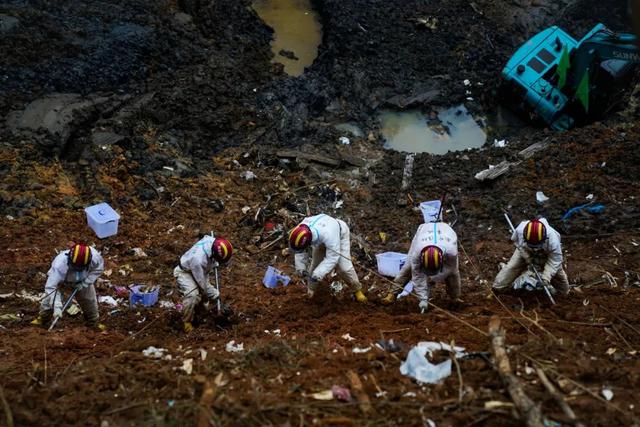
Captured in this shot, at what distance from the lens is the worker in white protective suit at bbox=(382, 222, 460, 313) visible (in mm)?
6906

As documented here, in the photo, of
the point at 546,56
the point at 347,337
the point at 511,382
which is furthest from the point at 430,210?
the point at 511,382

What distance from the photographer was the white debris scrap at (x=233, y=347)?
6251mm

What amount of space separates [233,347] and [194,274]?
123cm

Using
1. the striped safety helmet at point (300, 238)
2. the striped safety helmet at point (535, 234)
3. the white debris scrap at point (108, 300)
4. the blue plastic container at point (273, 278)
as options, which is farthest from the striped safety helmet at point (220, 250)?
the striped safety helmet at point (535, 234)

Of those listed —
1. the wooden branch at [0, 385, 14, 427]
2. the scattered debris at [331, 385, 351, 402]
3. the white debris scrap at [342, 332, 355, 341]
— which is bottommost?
the white debris scrap at [342, 332, 355, 341]

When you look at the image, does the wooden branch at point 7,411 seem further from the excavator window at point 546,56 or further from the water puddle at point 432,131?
the excavator window at point 546,56

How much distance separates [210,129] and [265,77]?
2.19 metres

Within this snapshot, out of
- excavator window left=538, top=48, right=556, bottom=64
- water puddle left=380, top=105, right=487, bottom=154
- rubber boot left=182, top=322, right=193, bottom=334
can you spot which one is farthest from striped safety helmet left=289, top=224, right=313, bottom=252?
excavator window left=538, top=48, right=556, bottom=64

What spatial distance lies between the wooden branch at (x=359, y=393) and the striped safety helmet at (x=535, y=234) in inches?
115

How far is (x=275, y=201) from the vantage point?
10.6m

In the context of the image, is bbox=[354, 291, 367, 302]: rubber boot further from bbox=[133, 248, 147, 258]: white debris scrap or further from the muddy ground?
bbox=[133, 248, 147, 258]: white debris scrap

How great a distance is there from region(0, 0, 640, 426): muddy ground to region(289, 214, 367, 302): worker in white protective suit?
0.92 ft

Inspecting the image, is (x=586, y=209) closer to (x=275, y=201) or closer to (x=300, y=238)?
(x=275, y=201)

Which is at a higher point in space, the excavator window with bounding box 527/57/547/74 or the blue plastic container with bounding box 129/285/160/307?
the excavator window with bounding box 527/57/547/74
